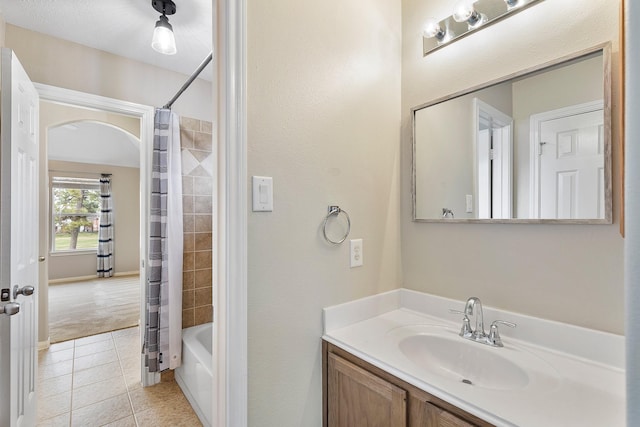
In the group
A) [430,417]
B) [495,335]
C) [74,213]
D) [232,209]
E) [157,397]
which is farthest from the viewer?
[74,213]

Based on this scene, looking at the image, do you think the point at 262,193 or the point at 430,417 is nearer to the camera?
the point at 430,417

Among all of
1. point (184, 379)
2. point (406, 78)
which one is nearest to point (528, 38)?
point (406, 78)

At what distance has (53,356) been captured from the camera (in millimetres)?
2566

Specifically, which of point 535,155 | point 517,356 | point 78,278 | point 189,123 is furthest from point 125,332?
point 535,155

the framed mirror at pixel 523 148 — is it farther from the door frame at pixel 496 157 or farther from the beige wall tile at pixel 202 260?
the beige wall tile at pixel 202 260

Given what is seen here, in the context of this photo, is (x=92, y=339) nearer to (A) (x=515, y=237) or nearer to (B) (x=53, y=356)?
(B) (x=53, y=356)

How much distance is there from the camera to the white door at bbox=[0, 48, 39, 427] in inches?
48.4

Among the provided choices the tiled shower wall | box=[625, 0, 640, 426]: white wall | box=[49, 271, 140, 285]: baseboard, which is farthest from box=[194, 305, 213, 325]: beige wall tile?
box=[49, 271, 140, 285]: baseboard

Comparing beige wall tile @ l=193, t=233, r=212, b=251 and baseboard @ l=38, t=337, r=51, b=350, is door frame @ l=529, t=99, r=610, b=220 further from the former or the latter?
baseboard @ l=38, t=337, r=51, b=350

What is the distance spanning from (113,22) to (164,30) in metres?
0.44

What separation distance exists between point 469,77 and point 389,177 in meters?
0.54

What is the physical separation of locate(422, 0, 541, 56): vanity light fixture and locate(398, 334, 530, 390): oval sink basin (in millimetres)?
1282

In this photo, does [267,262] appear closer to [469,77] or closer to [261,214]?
[261,214]

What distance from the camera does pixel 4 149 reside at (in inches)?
48.2
